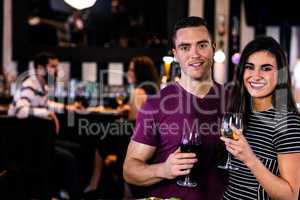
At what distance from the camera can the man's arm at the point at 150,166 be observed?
183 cm

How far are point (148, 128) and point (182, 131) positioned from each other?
0.46 feet

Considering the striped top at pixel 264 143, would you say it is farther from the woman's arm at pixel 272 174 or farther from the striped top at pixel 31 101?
the striped top at pixel 31 101

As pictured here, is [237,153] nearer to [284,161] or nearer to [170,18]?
[284,161]

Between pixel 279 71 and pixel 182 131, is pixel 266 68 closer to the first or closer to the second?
pixel 279 71

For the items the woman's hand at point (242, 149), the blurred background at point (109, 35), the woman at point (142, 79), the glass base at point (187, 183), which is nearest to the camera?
the woman's hand at point (242, 149)

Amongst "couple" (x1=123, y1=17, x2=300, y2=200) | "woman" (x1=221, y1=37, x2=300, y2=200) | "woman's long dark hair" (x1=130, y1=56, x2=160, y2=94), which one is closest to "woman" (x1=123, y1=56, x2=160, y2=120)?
"woman's long dark hair" (x1=130, y1=56, x2=160, y2=94)

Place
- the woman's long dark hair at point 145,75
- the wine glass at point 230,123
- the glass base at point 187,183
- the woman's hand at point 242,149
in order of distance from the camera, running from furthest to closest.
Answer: the woman's long dark hair at point 145,75 < the glass base at point 187,183 < the wine glass at point 230,123 < the woman's hand at point 242,149

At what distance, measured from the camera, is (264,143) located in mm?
1820

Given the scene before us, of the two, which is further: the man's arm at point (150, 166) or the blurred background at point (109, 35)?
the blurred background at point (109, 35)

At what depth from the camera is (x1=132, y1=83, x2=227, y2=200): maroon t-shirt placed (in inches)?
78.1

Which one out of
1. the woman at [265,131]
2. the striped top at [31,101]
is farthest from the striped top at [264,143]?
the striped top at [31,101]

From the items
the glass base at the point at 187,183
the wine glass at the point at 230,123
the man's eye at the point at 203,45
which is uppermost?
the man's eye at the point at 203,45

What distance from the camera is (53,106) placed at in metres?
5.61

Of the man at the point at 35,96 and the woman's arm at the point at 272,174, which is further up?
the man at the point at 35,96
